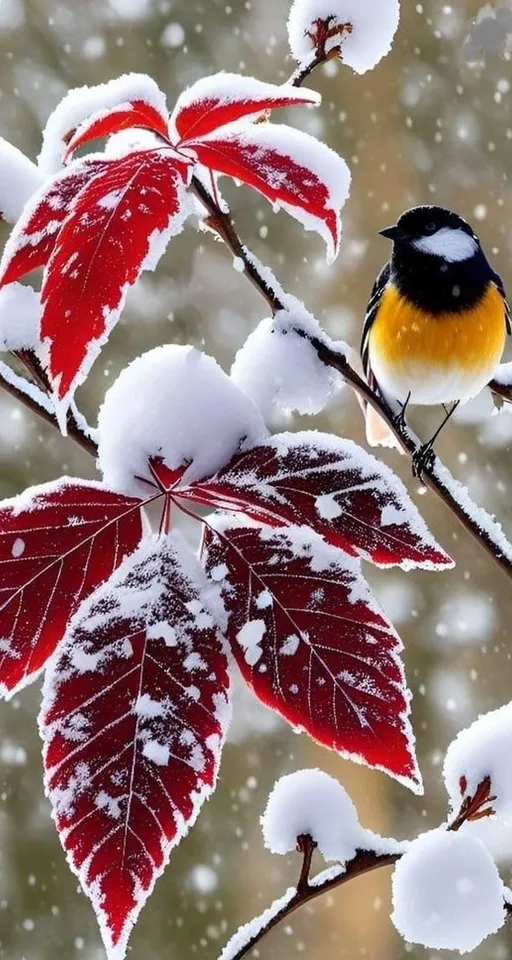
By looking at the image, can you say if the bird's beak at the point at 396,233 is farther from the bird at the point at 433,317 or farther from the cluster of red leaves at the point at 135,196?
the cluster of red leaves at the point at 135,196

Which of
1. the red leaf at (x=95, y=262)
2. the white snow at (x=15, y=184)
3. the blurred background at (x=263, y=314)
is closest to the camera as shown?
the red leaf at (x=95, y=262)

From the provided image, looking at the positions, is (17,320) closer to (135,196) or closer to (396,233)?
(135,196)

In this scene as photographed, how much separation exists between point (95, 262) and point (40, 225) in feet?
0.10

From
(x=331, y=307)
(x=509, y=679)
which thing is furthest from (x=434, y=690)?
(x=331, y=307)

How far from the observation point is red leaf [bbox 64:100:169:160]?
0.94ft

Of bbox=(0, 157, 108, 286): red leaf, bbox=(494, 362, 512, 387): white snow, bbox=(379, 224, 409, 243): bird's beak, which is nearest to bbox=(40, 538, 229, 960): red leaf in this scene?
bbox=(0, 157, 108, 286): red leaf

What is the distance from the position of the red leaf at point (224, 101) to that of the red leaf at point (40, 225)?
3 centimetres

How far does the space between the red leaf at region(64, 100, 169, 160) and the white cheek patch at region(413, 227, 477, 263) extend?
344mm

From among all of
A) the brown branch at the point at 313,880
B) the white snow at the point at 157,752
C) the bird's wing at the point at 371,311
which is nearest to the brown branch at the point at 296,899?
the brown branch at the point at 313,880

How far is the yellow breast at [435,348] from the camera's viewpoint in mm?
571

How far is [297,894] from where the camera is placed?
362 millimetres

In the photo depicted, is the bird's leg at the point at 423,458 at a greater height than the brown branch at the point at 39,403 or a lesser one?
lesser

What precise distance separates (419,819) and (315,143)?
3.64 meters

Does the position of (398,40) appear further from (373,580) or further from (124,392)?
(124,392)
